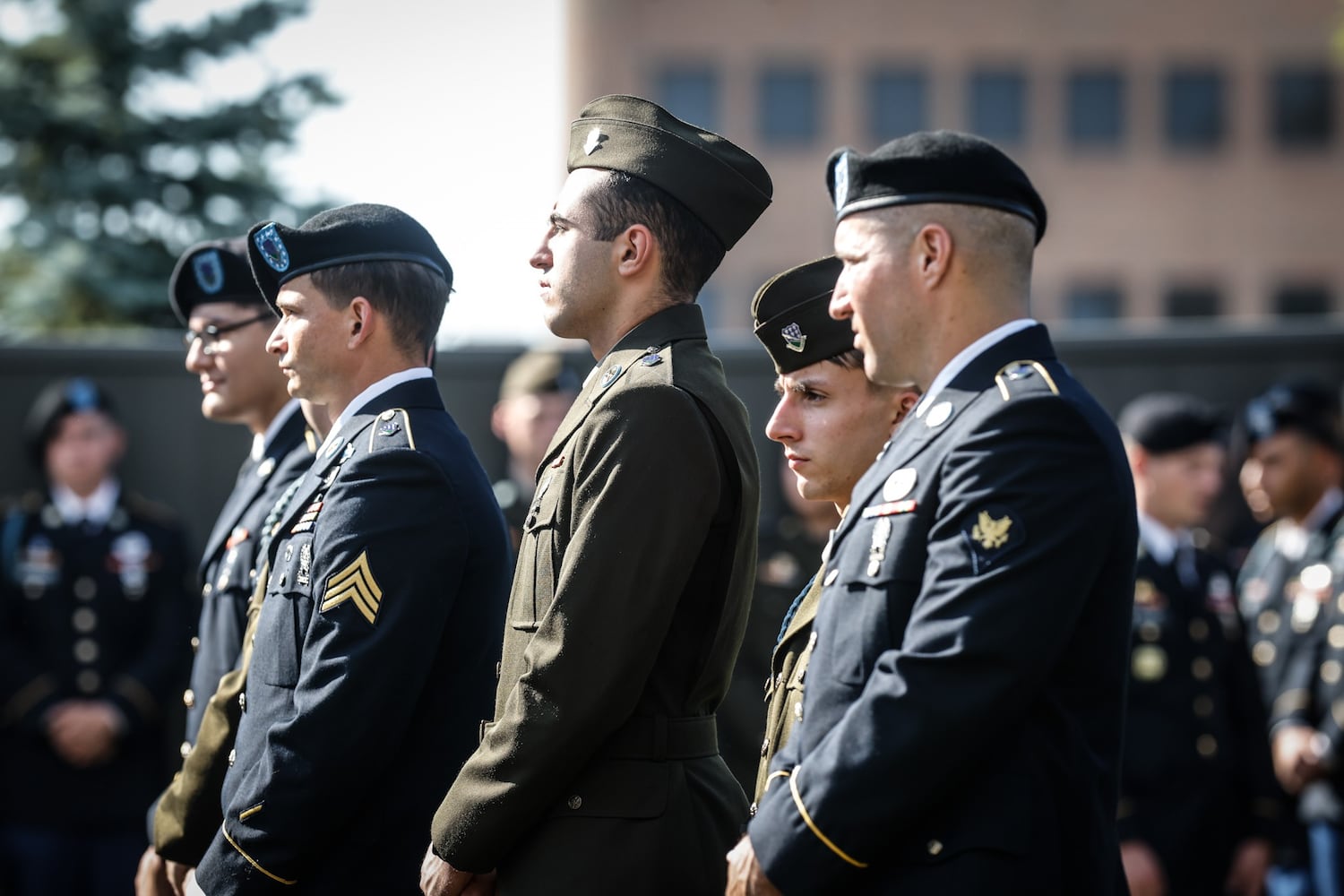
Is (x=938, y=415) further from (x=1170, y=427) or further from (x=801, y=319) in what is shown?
(x=1170, y=427)

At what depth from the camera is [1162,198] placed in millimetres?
34344

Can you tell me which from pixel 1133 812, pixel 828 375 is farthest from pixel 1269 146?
pixel 828 375

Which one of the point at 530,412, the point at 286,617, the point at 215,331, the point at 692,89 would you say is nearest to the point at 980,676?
the point at 286,617

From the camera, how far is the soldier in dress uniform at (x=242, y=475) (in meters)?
3.81

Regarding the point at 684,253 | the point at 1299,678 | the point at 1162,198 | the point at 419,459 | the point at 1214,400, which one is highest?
the point at 684,253

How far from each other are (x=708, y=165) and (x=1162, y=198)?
109 feet

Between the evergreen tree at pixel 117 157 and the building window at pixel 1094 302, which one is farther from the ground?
the evergreen tree at pixel 117 157

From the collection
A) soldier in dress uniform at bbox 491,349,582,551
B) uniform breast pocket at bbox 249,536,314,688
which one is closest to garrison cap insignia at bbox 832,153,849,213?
uniform breast pocket at bbox 249,536,314,688

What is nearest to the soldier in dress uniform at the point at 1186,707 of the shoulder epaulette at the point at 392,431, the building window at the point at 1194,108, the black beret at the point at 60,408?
the shoulder epaulette at the point at 392,431

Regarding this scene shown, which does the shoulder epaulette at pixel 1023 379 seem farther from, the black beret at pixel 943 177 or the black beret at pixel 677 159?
the black beret at pixel 677 159

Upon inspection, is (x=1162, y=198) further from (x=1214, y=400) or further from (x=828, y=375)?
(x=828, y=375)

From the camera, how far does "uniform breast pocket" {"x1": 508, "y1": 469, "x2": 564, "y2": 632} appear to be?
3170 mm

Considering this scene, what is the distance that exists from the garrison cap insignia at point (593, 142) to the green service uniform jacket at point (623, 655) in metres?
0.48

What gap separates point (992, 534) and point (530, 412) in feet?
15.3
